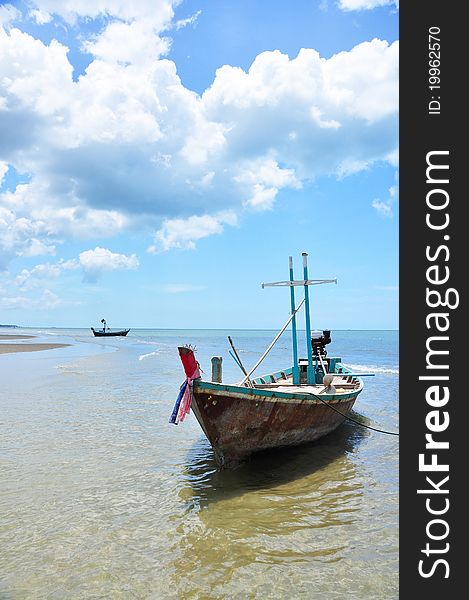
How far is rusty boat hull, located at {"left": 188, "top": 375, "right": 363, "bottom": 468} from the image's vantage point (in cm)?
885

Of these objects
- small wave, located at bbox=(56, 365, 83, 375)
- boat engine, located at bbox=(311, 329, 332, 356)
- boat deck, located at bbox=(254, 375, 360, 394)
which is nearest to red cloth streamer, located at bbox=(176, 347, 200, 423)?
boat deck, located at bbox=(254, 375, 360, 394)

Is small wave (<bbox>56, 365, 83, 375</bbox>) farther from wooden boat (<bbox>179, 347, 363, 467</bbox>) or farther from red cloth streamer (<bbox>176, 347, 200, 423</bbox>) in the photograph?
red cloth streamer (<bbox>176, 347, 200, 423</bbox>)

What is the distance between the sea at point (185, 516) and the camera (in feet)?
18.5

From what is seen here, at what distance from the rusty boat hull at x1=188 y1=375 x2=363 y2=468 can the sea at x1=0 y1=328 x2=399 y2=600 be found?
0.48 metres

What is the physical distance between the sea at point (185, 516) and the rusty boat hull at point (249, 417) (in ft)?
1.59

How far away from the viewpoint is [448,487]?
211 inches

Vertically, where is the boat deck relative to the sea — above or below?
above

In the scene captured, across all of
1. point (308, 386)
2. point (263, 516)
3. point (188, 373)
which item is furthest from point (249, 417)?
point (308, 386)

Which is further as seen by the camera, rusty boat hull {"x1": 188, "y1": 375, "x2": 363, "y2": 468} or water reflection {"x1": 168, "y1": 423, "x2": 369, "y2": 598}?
rusty boat hull {"x1": 188, "y1": 375, "x2": 363, "y2": 468}

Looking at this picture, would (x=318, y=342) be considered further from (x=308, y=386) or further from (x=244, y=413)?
(x=244, y=413)

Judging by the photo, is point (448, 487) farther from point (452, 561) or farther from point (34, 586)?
point (34, 586)

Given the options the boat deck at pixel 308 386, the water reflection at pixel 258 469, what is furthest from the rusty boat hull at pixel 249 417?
the boat deck at pixel 308 386

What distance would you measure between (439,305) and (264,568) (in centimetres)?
402

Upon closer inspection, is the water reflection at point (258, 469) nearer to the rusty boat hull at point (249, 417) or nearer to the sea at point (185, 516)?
the sea at point (185, 516)
